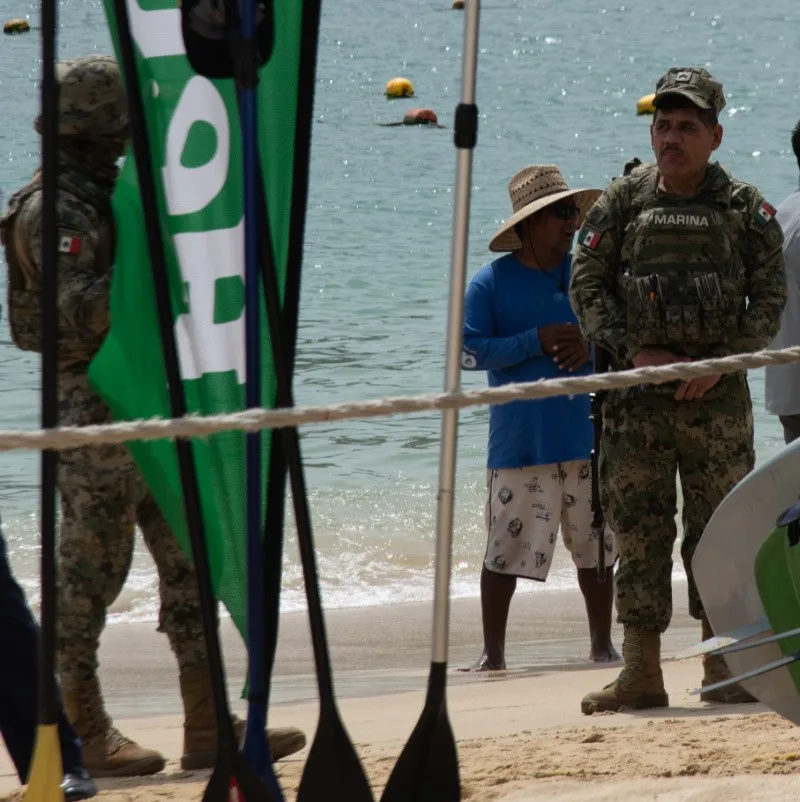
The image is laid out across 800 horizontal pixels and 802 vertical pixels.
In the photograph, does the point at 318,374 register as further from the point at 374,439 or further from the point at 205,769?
the point at 205,769

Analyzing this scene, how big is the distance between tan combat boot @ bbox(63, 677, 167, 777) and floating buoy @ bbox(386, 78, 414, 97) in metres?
28.4

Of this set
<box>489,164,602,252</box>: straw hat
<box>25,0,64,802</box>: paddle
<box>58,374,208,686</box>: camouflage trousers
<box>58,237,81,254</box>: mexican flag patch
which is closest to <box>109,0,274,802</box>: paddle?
<box>25,0,64,802</box>: paddle

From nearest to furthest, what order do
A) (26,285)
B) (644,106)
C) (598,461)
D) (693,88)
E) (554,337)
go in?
(26,285), (693,88), (598,461), (554,337), (644,106)

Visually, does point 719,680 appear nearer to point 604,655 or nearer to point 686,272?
point 604,655

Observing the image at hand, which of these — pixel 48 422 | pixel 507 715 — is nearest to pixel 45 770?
pixel 48 422

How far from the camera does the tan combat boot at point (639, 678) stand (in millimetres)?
4871

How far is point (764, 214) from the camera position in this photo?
15.9ft

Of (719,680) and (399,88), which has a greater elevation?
(399,88)

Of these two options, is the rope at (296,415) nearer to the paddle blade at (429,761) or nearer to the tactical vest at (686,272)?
the paddle blade at (429,761)

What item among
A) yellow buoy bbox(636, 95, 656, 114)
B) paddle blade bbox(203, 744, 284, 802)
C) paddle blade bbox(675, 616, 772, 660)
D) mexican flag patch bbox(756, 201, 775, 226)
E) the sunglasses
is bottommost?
paddle blade bbox(203, 744, 284, 802)

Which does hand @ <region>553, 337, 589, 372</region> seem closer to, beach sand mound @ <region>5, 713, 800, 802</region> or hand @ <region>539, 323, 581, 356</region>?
hand @ <region>539, 323, 581, 356</region>

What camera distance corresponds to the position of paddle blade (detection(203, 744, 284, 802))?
3254 mm

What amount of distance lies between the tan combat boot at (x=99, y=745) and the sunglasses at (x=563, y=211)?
2.36m

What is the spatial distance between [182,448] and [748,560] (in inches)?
48.2
